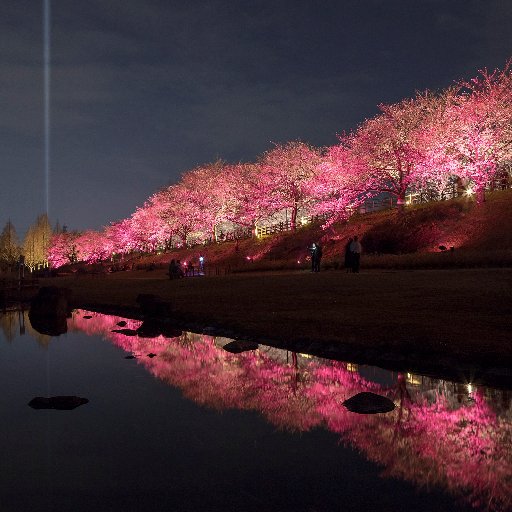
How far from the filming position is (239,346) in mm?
14117

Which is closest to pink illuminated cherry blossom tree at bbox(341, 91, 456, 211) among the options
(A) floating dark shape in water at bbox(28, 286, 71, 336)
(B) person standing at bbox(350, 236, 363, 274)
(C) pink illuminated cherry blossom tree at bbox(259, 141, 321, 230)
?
(C) pink illuminated cherry blossom tree at bbox(259, 141, 321, 230)

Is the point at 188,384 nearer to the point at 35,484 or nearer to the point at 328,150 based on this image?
the point at 35,484

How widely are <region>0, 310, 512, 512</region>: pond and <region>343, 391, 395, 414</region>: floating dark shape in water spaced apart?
0.18 meters

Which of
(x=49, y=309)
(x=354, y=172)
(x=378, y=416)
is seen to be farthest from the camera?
(x=354, y=172)

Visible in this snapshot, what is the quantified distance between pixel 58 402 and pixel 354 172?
169ft

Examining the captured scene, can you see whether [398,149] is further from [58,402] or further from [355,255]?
[58,402]

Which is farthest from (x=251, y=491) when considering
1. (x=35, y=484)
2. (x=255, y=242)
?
(x=255, y=242)

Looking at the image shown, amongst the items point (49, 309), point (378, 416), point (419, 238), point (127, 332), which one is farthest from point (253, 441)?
point (419, 238)

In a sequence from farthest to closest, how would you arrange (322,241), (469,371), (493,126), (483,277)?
(322,241) < (493,126) < (483,277) < (469,371)

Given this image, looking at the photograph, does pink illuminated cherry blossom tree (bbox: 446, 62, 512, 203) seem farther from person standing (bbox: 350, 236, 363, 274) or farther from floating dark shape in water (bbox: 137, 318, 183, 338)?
Answer: floating dark shape in water (bbox: 137, 318, 183, 338)

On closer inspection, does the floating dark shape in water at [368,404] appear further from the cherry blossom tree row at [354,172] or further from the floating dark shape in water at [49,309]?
the cherry blossom tree row at [354,172]

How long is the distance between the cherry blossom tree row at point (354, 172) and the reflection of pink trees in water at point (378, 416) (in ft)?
132

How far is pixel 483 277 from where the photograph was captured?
21.5 m

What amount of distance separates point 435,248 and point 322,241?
1620 cm
